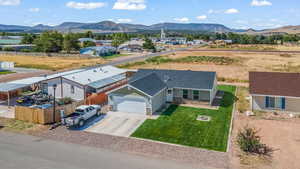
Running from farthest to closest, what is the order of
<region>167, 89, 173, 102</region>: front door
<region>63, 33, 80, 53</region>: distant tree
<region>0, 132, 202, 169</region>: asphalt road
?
1. <region>63, 33, 80, 53</region>: distant tree
2. <region>167, 89, 173, 102</region>: front door
3. <region>0, 132, 202, 169</region>: asphalt road

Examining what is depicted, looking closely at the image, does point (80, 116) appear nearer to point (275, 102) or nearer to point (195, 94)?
point (195, 94)

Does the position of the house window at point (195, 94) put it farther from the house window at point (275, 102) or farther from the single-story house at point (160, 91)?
the house window at point (275, 102)

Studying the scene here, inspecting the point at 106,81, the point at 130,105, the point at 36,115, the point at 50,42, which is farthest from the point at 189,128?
the point at 50,42

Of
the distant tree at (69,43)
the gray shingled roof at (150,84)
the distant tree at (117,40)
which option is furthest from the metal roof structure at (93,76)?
the distant tree at (117,40)

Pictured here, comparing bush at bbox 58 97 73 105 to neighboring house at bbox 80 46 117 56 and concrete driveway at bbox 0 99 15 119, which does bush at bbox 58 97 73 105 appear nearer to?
concrete driveway at bbox 0 99 15 119

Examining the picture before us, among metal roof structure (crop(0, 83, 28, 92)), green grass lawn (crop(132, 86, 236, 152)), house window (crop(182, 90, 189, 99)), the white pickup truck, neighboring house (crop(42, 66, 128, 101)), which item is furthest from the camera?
neighboring house (crop(42, 66, 128, 101))

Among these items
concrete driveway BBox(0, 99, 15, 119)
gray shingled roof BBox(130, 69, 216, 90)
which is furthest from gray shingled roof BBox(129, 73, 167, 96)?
concrete driveway BBox(0, 99, 15, 119)

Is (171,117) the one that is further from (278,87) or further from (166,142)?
(278,87)
